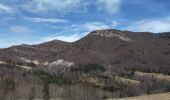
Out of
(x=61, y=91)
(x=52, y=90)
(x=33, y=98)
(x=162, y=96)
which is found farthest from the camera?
(x=52, y=90)

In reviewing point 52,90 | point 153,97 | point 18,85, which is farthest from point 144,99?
point 18,85

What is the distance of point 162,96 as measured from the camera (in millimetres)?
44688

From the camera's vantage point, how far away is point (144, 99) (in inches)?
1773

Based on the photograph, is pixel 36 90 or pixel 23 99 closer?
pixel 23 99

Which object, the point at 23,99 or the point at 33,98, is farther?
the point at 33,98

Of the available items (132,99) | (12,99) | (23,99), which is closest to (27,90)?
(23,99)

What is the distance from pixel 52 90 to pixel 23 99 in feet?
129

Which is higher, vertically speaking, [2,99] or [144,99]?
[144,99]

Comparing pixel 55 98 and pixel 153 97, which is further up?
pixel 153 97

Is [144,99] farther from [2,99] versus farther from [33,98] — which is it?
[33,98]

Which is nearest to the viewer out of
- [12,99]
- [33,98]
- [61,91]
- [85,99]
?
[85,99]

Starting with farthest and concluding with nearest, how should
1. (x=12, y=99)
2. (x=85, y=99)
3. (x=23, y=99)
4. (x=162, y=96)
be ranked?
(x=23, y=99) < (x=12, y=99) < (x=85, y=99) < (x=162, y=96)

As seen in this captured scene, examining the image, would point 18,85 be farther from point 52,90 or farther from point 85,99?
point 85,99

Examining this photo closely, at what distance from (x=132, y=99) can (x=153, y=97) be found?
2.94 meters
